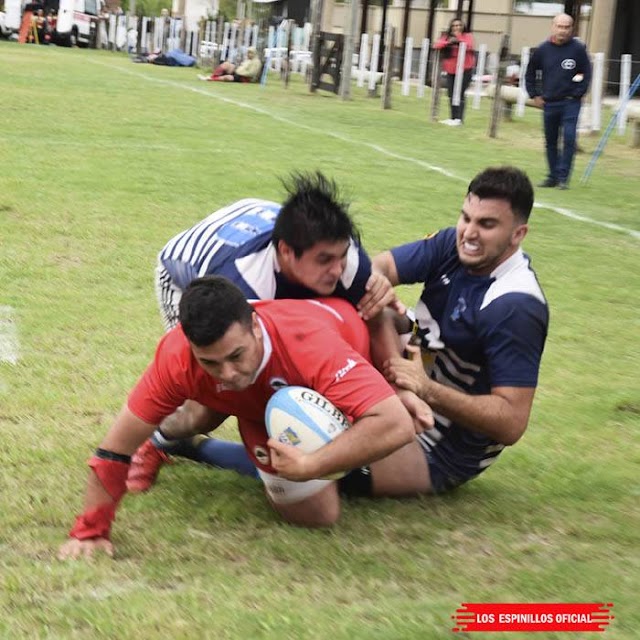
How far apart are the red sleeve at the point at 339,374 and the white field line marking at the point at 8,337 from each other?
2815mm

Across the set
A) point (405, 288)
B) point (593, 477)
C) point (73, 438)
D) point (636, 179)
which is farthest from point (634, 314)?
point (636, 179)

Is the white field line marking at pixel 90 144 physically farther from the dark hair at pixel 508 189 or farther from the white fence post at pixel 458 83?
the dark hair at pixel 508 189

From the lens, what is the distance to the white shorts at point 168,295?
17.9 feet

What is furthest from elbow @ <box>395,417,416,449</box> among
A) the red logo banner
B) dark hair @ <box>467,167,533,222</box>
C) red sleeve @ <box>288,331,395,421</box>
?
dark hair @ <box>467,167,533,222</box>

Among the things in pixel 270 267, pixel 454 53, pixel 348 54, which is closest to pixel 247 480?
pixel 270 267

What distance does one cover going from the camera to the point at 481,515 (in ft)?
16.4

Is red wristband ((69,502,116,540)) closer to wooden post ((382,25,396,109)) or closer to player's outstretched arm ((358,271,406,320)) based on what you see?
player's outstretched arm ((358,271,406,320))

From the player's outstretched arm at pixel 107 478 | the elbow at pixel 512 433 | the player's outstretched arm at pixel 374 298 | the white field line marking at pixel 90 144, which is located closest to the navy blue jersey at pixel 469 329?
the elbow at pixel 512 433

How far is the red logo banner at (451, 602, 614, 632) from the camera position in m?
3.75

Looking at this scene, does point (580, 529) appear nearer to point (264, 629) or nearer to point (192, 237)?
point (264, 629)

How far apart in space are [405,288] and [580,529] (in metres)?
4.37

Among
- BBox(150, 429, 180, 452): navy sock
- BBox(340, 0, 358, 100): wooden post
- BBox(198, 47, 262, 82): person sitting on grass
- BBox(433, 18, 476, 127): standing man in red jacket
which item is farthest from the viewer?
BBox(198, 47, 262, 82): person sitting on grass

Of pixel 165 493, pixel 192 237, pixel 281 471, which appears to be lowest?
pixel 165 493

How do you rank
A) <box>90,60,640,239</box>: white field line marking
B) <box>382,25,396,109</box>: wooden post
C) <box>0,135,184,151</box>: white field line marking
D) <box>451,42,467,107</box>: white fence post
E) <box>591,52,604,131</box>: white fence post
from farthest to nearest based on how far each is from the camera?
1. <box>382,25,396,109</box>: wooden post
2. <box>451,42,467,107</box>: white fence post
3. <box>591,52,604,131</box>: white fence post
4. <box>0,135,184,151</box>: white field line marking
5. <box>90,60,640,239</box>: white field line marking
